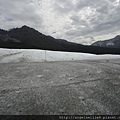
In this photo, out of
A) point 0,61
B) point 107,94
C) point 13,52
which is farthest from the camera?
point 13,52

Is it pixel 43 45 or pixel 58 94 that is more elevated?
pixel 43 45

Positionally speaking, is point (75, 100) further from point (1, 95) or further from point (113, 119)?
point (1, 95)

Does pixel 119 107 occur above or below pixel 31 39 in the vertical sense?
below

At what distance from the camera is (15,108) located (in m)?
2.16

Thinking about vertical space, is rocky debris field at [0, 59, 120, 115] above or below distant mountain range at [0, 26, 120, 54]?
below

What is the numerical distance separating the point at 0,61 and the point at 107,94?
5190 mm

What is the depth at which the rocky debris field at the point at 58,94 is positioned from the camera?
2.19m

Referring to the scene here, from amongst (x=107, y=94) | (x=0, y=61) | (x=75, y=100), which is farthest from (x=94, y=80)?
(x=0, y=61)

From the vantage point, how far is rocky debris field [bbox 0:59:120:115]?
86.3 inches

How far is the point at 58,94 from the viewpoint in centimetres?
265

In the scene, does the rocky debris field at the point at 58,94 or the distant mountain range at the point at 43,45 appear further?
the distant mountain range at the point at 43,45

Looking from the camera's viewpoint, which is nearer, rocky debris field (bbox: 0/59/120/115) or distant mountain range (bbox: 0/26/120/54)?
rocky debris field (bbox: 0/59/120/115)

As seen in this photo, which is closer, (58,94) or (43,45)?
(58,94)

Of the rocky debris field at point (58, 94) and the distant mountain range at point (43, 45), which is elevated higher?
the distant mountain range at point (43, 45)
